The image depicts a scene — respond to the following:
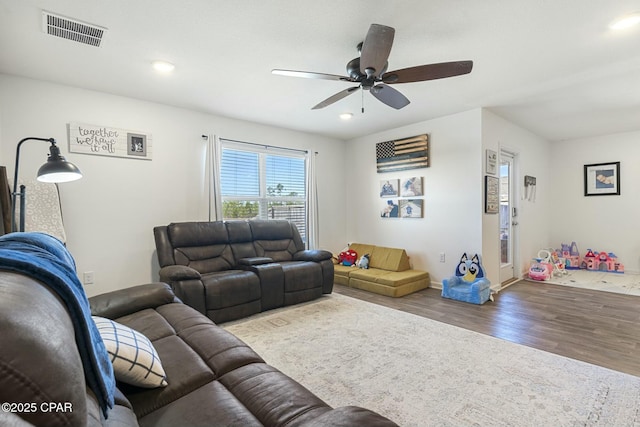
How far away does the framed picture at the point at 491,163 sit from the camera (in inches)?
162

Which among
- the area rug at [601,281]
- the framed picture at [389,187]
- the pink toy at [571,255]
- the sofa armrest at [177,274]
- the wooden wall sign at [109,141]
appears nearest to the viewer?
the sofa armrest at [177,274]

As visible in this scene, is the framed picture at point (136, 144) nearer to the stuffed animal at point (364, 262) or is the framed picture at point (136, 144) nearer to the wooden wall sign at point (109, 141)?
the wooden wall sign at point (109, 141)

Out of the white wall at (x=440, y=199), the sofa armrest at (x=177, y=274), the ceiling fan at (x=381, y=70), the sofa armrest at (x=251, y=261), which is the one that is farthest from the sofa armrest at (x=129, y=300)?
the white wall at (x=440, y=199)

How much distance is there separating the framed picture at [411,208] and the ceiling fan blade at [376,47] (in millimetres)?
2947

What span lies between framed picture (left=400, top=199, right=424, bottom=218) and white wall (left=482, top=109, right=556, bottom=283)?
0.95 meters

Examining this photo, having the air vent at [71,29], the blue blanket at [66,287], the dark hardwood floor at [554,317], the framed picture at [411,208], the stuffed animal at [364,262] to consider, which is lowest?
the dark hardwood floor at [554,317]

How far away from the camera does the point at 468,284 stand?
4.07 metres

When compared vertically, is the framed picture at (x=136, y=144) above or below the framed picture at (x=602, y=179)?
above

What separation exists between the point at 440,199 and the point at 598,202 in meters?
3.68

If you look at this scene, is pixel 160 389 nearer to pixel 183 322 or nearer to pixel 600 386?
pixel 183 322

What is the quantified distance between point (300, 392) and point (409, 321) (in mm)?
2331

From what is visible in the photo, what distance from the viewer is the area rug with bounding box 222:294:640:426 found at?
5.83 ft

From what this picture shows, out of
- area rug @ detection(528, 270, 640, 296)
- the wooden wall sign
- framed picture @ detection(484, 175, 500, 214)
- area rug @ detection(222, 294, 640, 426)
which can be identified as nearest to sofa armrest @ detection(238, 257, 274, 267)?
area rug @ detection(222, 294, 640, 426)

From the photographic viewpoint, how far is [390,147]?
16.9 feet
